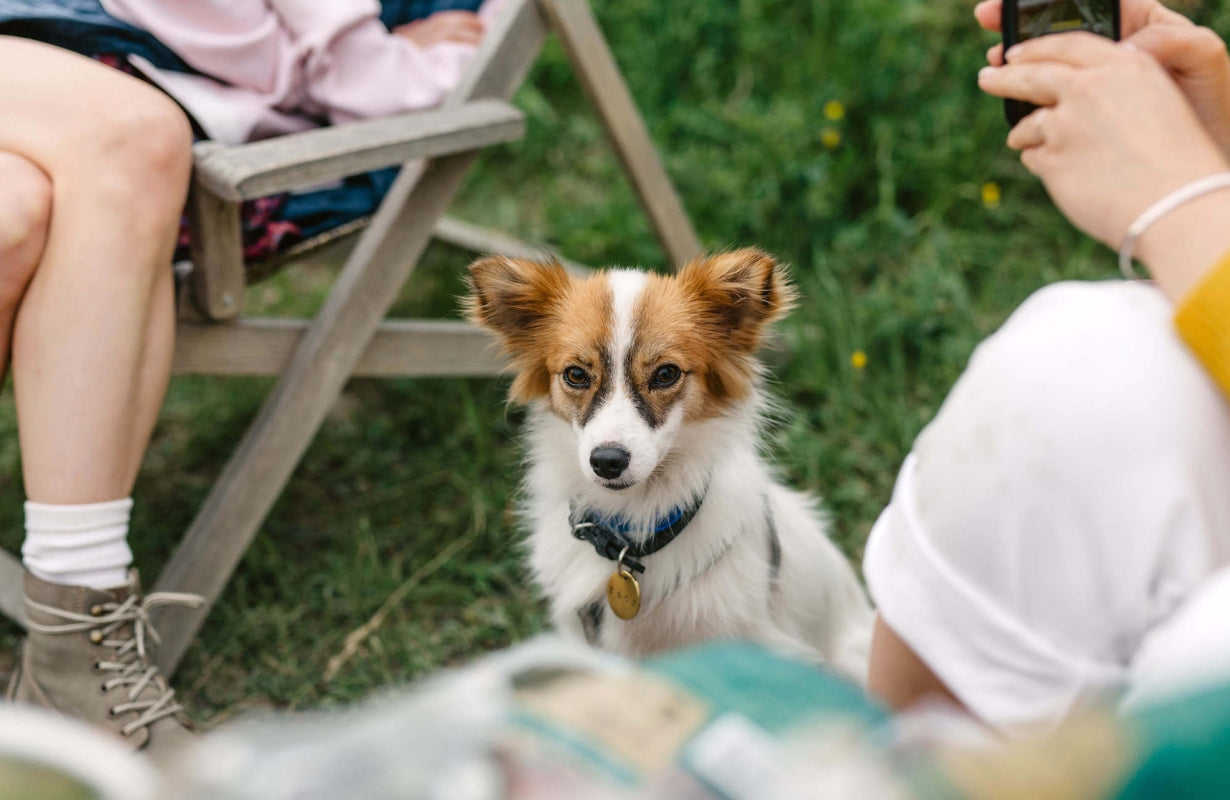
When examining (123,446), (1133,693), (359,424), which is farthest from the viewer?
(359,424)

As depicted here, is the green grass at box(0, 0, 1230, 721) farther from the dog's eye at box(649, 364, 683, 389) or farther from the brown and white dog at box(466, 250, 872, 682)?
the dog's eye at box(649, 364, 683, 389)

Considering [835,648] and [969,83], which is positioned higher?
[969,83]

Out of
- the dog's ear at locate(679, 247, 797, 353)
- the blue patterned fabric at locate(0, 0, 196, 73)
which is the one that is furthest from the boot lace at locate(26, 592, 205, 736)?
the dog's ear at locate(679, 247, 797, 353)

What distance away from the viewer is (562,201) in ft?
13.2

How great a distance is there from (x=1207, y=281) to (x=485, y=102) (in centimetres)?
176

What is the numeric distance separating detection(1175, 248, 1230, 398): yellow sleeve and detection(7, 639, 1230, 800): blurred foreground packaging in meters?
0.35

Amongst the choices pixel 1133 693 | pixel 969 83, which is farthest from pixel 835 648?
pixel 969 83

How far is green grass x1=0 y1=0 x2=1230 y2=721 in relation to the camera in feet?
8.21

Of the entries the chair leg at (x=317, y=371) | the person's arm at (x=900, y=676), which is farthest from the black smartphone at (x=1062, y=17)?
the chair leg at (x=317, y=371)

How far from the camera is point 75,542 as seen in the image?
5.87 ft

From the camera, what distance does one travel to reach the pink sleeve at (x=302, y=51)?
2.12 meters

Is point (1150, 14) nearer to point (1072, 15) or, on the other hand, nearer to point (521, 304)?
point (1072, 15)

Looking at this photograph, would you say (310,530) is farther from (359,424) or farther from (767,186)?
(767,186)

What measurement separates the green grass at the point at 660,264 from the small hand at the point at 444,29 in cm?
95
